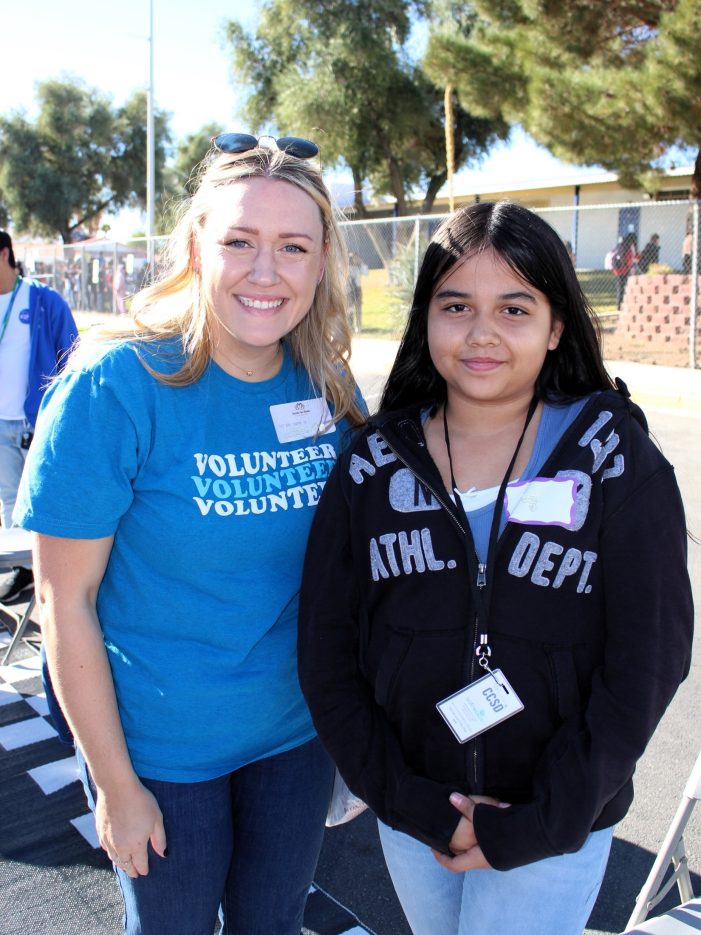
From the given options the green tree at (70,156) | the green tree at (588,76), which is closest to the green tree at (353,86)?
the green tree at (588,76)

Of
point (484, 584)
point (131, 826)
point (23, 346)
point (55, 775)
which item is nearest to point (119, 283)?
point (23, 346)

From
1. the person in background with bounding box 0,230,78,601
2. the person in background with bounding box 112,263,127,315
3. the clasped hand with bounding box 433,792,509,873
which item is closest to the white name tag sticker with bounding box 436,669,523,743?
the clasped hand with bounding box 433,792,509,873

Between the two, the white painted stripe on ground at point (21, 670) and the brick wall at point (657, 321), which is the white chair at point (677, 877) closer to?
the white painted stripe on ground at point (21, 670)

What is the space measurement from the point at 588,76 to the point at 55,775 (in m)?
12.8

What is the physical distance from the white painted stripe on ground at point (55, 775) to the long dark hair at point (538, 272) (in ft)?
7.45

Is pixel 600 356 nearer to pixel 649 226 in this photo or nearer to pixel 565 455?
pixel 565 455

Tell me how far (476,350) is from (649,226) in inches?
1112

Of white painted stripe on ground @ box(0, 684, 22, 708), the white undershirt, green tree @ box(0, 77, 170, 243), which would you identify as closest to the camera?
white painted stripe on ground @ box(0, 684, 22, 708)

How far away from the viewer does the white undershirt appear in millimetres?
4801

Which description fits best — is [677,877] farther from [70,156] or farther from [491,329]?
[70,156]

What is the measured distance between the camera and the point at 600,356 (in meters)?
1.65

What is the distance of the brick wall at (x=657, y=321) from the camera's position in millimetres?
12797

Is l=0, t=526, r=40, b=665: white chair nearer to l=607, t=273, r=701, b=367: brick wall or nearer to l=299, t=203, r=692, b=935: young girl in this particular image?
l=299, t=203, r=692, b=935: young girl

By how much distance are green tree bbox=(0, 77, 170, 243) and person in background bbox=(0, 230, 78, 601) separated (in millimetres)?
36274
